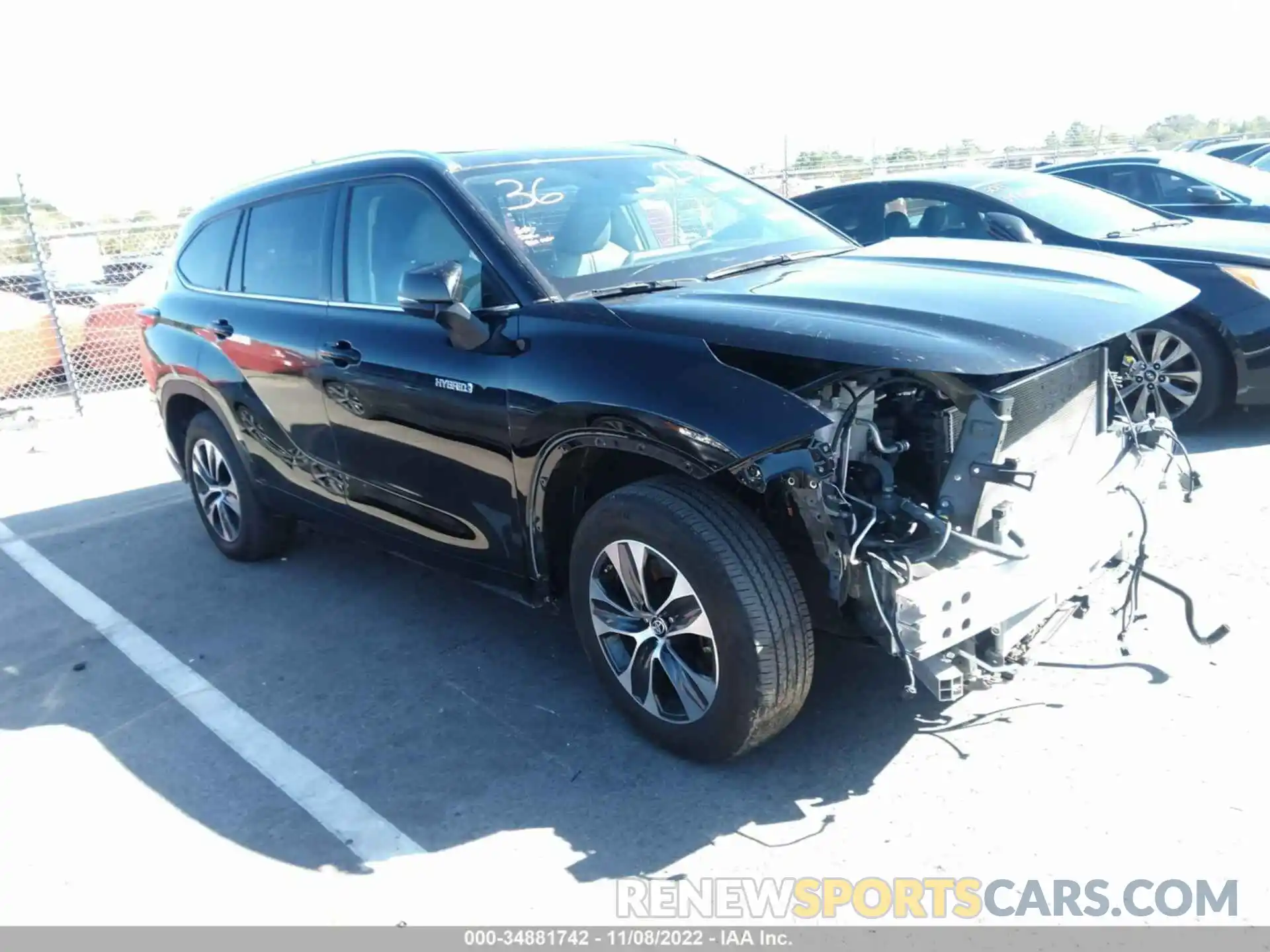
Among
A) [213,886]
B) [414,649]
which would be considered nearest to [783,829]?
[213,886]

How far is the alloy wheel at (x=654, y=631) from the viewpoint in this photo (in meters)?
3.14

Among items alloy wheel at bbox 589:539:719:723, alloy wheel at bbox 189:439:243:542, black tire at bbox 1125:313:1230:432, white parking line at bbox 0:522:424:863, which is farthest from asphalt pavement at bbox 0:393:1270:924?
black tire at bbox 1125:313:1230:432

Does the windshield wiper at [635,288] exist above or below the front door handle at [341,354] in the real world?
above

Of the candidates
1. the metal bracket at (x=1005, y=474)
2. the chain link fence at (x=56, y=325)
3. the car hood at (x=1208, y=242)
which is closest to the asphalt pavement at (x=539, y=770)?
the metal bracket at (x=1005, y=474)

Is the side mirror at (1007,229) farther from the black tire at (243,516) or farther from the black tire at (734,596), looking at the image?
the black tire at (243,516)

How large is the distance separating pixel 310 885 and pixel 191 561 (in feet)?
10.7

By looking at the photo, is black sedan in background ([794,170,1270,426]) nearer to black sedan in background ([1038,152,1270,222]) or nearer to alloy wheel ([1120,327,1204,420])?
alloy wheel ([1120,327,1204,420])

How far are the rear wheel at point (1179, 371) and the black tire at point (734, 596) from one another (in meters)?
3.80

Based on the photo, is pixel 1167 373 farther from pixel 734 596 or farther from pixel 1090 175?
pixel 734 596

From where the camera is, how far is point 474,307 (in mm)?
3607

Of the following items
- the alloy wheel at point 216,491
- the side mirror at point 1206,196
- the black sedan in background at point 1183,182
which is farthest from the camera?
the black sedan in background at point 1183,182

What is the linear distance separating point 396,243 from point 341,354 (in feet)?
1.63

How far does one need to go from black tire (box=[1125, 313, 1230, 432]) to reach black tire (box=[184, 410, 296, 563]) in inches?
196
